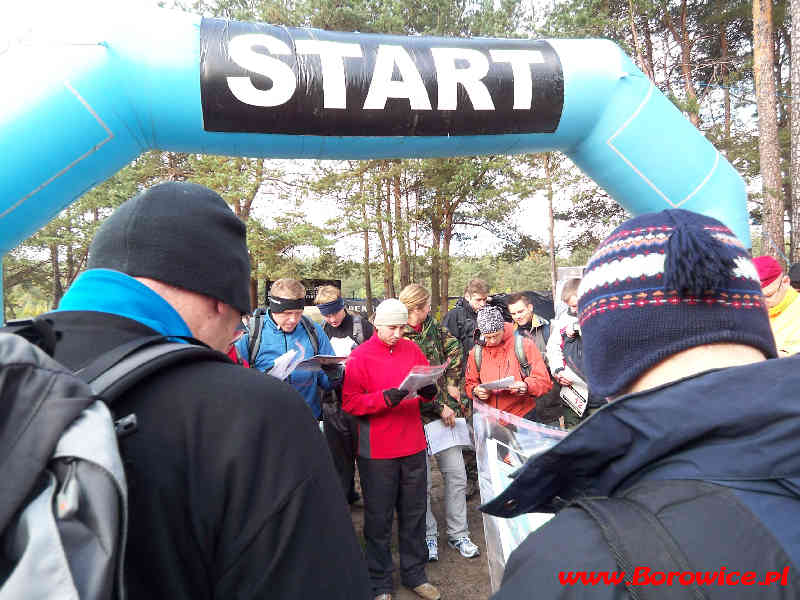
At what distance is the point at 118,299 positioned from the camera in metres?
0.88

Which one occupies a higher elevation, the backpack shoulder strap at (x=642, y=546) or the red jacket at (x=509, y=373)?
the backpack shoulder strap at (x=642, y=546)

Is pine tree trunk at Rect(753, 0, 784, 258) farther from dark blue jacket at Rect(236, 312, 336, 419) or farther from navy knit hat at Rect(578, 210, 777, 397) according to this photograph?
navy knit hat at Rect(578, 210, 777, 397)

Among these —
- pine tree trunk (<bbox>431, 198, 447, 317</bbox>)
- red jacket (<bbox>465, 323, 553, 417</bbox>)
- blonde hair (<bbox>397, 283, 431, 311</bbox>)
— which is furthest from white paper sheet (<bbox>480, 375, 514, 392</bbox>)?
pine tree trunk (<bbox>431, 198, 447, 317</bbox>)

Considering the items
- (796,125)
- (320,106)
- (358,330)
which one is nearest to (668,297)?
(320,106)

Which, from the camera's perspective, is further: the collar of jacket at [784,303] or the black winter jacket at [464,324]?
the black winter jacket at [464,324]

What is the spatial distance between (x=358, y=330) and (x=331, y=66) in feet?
8.23

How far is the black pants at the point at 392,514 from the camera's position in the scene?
3066mm

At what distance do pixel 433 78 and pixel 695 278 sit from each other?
3.35 metres

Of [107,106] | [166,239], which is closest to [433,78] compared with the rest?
[107,106]

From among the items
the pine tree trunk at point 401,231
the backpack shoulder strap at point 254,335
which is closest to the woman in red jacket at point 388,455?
the backpack shoulder strap at point 254,335

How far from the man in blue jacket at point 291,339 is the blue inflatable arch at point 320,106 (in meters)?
1.25

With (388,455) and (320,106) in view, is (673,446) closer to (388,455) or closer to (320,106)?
(388,455)

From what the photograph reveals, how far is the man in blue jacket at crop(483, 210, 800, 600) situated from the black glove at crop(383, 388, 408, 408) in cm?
204

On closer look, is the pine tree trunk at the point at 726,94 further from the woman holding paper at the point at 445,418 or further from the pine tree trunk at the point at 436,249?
the woman holding paper at the point at 445,418
